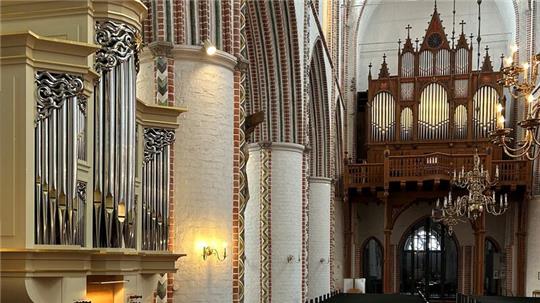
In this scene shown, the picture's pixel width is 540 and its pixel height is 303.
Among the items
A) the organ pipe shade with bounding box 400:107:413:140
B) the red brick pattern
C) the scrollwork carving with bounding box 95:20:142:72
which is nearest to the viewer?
the scrollwork carving with bounding box 95:20:142:72

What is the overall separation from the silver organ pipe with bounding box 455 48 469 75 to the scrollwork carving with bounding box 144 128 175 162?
77.4 feet

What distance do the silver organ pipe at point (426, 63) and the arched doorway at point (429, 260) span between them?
6.56 m

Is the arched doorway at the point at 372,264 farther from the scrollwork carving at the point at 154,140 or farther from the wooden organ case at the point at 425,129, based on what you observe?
the scrollwork carving at the point at 154,140

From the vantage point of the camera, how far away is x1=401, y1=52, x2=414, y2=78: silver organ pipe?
101 ft

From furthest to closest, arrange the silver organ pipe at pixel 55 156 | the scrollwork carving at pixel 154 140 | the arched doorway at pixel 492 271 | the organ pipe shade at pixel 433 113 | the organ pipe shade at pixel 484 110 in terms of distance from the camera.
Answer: the arched doorway at pixel 492 271, the organ pipe shade at pixel 433 113, the organ pipe shade at pixel 484 110, the scrollwork carving at pixel 154 140, the silver organ pipe at pixel 55 156

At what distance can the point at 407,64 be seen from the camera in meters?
31.0

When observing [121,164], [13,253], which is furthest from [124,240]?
[13,253]

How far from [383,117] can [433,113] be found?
6.83 ft

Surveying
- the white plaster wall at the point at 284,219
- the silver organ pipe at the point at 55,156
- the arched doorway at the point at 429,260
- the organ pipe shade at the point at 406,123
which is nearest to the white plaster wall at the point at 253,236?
the white plaster wall at the point at 284,219

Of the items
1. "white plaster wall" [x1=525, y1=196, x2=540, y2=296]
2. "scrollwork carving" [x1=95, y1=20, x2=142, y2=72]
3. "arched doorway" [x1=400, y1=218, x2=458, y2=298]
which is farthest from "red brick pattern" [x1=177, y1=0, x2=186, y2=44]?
"arched doorway" [x1=400, y1=218, x2=458, y2=298]

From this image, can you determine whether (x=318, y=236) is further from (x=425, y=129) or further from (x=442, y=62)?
(x=442, y=62)

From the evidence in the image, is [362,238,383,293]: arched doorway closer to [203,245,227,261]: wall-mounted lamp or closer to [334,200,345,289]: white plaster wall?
[334,200,345,289]: white plaster wall

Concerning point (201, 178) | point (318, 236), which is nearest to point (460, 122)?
point (318, 236)

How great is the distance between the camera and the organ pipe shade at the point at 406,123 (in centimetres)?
3041
